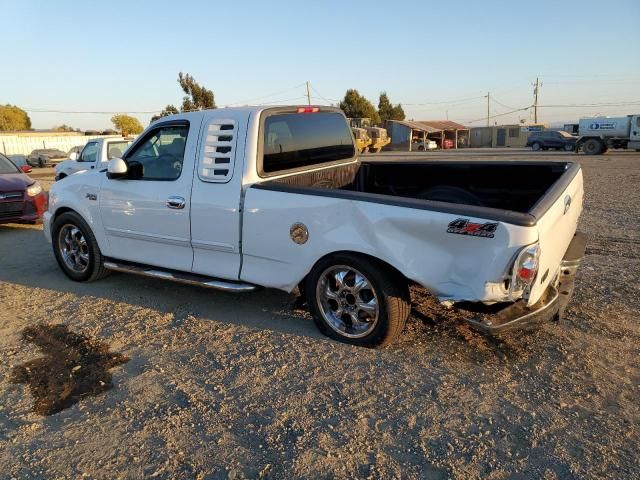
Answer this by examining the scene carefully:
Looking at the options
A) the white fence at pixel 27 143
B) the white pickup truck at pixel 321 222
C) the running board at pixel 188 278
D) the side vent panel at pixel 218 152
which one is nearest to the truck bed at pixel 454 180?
the white pickup truck at pixel 321 222

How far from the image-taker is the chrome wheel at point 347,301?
3.88 meters

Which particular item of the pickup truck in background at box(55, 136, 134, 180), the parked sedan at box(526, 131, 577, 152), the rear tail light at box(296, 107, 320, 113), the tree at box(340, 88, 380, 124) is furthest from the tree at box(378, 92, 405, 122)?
the rear tail light at box(296, 107, 320, 113)

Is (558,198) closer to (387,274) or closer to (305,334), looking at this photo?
(387,274)

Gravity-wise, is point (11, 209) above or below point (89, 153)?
below

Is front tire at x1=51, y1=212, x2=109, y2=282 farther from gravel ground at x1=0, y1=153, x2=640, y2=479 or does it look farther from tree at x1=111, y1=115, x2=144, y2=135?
tree at x1=111, y1=115, x2=144, y2=135

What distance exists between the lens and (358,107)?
70.2 meters

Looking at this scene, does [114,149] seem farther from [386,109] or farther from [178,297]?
[386,109]

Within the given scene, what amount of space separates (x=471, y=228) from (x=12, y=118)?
311 ft

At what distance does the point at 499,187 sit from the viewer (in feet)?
17.5

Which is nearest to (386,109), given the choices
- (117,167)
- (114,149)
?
(114,149)

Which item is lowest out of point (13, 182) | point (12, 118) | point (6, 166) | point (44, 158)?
point (44, 158)

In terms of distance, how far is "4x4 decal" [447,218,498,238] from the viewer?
10.4ft

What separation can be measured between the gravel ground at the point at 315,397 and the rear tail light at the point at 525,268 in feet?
2.34

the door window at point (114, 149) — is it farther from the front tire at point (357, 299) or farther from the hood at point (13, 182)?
the front tire at point (357, 299)
